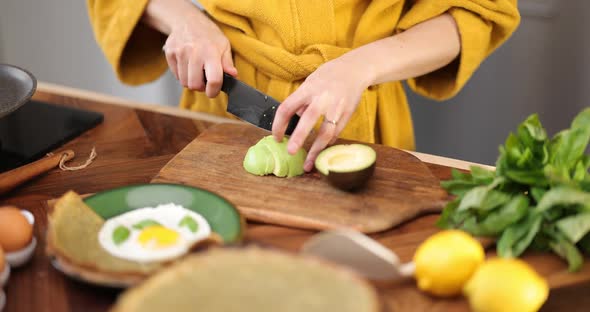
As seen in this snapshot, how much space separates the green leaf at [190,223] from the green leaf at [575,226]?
537 millimetres

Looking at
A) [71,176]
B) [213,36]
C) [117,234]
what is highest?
[213,36]

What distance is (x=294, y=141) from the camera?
114 cm

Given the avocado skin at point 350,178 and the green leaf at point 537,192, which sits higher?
the green leaf at point 537,192

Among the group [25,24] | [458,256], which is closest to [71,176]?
[458,256]

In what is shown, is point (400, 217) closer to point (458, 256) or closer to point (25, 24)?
point (458, 256)

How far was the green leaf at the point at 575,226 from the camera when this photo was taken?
92 centimetres

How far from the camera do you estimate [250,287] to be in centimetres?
73

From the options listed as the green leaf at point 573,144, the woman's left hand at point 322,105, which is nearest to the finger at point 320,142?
the woman's left hand at point 322,105

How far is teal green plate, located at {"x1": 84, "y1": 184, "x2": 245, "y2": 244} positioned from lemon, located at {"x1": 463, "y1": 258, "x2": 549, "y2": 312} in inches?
14.2

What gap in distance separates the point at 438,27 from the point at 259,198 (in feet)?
1.86

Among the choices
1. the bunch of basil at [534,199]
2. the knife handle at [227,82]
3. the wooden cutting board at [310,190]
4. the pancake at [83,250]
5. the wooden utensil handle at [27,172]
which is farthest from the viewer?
the knife handle at [227,82]

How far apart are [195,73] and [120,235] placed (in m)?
0.47

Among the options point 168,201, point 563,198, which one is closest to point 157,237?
point 168,201

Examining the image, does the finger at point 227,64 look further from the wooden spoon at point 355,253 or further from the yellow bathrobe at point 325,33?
the wooden spoon at point 355,253
